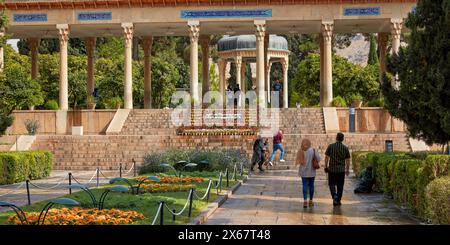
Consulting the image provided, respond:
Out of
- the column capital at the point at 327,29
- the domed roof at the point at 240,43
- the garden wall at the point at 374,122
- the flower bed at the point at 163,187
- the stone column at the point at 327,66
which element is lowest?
the flower bed at the point at 163,187

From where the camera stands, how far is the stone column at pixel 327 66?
45.1 metres

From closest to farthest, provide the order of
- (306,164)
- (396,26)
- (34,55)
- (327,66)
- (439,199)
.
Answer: (439,199), (306,164), (396,26), (327,66), (34,55)

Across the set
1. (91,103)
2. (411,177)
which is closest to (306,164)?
(411,177)

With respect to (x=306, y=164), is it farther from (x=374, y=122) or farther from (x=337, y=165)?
(x=374, y=122)

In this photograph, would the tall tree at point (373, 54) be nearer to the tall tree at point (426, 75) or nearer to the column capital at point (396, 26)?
the column capital at point (396, 26)

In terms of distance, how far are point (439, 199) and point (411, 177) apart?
2.97 metres

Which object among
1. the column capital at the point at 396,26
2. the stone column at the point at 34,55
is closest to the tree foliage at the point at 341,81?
the column capital at the point at 396,26

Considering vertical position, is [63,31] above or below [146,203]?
above

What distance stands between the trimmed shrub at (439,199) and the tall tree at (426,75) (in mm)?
4847

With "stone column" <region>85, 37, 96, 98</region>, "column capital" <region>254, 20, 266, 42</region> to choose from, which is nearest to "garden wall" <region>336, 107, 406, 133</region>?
"column capital" <region>254, 20, 266, 42</region>

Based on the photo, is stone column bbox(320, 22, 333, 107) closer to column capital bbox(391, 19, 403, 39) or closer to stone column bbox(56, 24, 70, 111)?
column capital bbox(391, 19, 403, 39)

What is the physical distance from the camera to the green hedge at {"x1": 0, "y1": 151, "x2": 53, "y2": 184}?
27203mm

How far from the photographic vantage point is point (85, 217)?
14570mm
